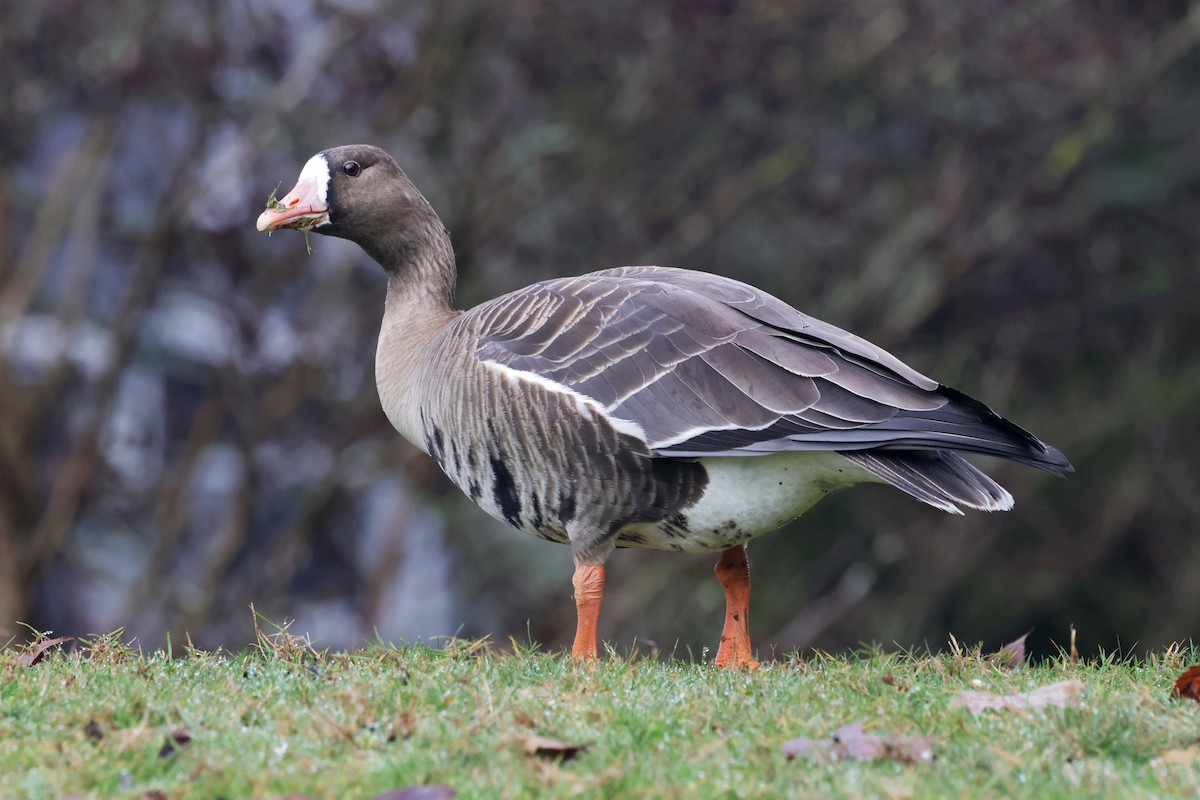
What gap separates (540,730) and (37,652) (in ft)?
7.55

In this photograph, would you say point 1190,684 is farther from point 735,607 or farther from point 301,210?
point 301,210

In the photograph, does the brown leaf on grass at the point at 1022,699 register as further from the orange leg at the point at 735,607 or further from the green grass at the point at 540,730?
the orange leg at the point at 735,607

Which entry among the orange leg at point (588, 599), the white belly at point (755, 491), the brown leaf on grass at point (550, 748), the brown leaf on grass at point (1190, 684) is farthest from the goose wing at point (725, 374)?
the brown leaf on grass at point (550, 748)

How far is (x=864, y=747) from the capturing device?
12.2ft

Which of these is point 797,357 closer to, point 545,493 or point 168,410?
point 545,493

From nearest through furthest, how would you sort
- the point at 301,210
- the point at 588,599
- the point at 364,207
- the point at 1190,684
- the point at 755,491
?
1. the point at 1190,684
2. the point at 755,491
3. the point at 588,599
4. the point at 301,210
5. the point at 364,207

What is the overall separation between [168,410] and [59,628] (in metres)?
2.04

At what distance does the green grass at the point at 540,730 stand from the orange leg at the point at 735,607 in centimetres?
101

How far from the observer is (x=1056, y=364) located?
12.4 m

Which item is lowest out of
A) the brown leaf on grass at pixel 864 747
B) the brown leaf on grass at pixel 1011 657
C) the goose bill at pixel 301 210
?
the brown leaf on grass at pixel 1011 657

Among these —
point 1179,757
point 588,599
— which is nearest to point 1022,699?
point 1179,757

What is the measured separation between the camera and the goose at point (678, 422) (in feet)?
17.3

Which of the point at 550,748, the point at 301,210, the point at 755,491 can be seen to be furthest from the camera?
the point at 301,210

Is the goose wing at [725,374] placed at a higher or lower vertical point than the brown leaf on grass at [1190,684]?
higher
